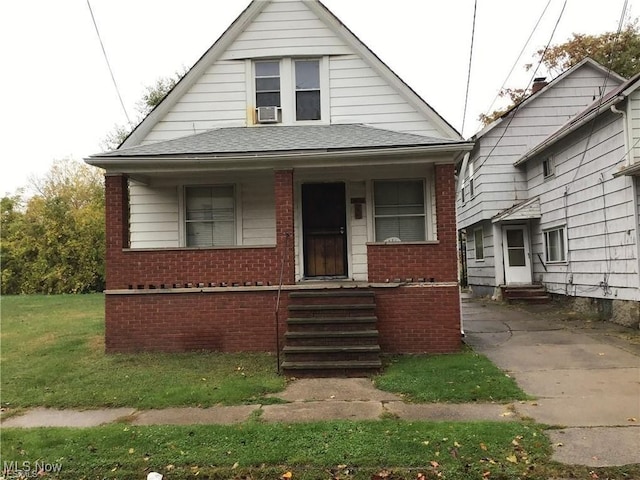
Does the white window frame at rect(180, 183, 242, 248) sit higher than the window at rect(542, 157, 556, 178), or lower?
lower

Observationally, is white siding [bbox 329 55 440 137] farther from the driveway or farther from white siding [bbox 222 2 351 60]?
the driveway

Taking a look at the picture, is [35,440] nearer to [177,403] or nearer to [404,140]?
[177,403]

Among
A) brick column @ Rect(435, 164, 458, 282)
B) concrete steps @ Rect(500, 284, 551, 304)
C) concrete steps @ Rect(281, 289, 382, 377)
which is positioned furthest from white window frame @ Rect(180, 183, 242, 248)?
concrete steps @ Rect(500, 284, 551, 304)

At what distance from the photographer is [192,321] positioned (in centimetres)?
837

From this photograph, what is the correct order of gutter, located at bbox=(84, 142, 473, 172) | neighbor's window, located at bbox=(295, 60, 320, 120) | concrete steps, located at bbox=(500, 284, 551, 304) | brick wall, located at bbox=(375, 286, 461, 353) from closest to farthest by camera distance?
brick wall, located at bbox=(375, 286, 461, 353)
gutter, located at bbox=(84, 142, 473, 172)
neighbor's window, located at bbox=(295, 60, 320, 120)
concrete steps, located at bbox=(500, 284, 551, 304)

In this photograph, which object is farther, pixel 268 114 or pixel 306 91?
pixel 306 91

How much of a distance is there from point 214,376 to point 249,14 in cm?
767

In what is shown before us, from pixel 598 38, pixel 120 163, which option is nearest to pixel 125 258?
pixel 120 163

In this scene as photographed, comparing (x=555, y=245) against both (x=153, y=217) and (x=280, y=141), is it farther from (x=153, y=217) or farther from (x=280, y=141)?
(x=153, y=217)

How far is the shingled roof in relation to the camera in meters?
8.52

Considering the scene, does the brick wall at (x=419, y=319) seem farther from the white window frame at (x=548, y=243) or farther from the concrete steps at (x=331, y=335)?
the white window frame at (x=548, y=243)

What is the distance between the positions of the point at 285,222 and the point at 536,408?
492cm

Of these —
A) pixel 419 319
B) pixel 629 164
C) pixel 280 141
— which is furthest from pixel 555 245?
pixel 280 141

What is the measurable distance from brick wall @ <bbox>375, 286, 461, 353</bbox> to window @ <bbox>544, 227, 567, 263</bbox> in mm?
6841
